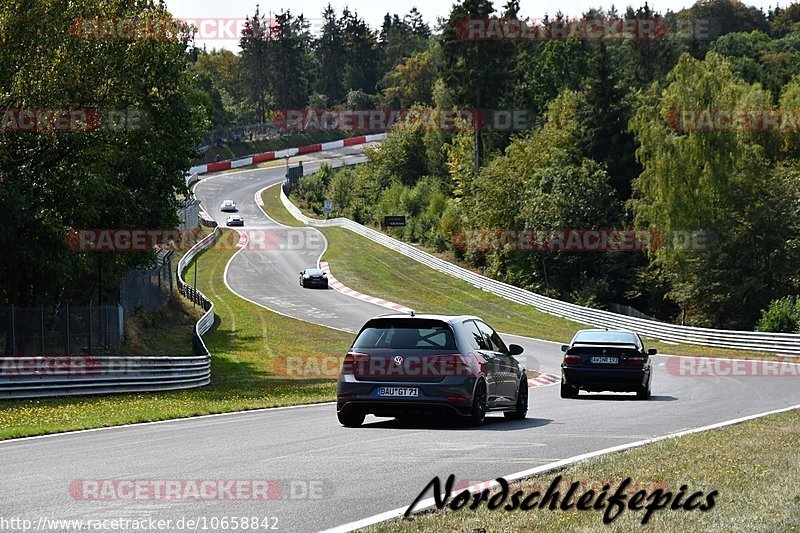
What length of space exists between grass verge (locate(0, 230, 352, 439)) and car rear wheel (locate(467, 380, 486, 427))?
550cm

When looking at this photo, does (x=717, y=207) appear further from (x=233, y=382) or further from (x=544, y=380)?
(x=233, y=382)

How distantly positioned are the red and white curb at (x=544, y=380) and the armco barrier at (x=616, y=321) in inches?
543

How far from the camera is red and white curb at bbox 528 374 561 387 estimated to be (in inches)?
1275

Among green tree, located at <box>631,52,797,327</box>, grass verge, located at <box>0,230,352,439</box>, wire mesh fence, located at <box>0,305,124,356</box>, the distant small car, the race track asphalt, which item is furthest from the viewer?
the distant small car

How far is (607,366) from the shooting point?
74.7 feet

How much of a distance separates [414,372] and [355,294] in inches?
1984

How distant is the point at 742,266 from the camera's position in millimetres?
60250

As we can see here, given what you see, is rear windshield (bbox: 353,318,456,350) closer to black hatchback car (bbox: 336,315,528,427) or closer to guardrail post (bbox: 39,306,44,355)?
black hatchback car (bbox: 336,315,528,427)

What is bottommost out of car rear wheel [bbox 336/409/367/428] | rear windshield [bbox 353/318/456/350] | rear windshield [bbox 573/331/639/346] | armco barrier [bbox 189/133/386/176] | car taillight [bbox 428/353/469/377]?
armco barrier [bbox 189/133/386/176]

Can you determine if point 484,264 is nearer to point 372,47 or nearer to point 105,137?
point 105,137

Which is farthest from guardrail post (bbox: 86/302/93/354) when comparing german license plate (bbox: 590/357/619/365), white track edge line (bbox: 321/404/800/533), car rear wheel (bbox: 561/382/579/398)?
white track edge line (bbox: 321/404/800/533)

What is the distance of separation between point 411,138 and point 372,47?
8721 centimetres

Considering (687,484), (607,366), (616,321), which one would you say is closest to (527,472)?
(687,484)

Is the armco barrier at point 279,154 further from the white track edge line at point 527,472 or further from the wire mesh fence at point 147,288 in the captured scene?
the white track edge line at point 527,472
